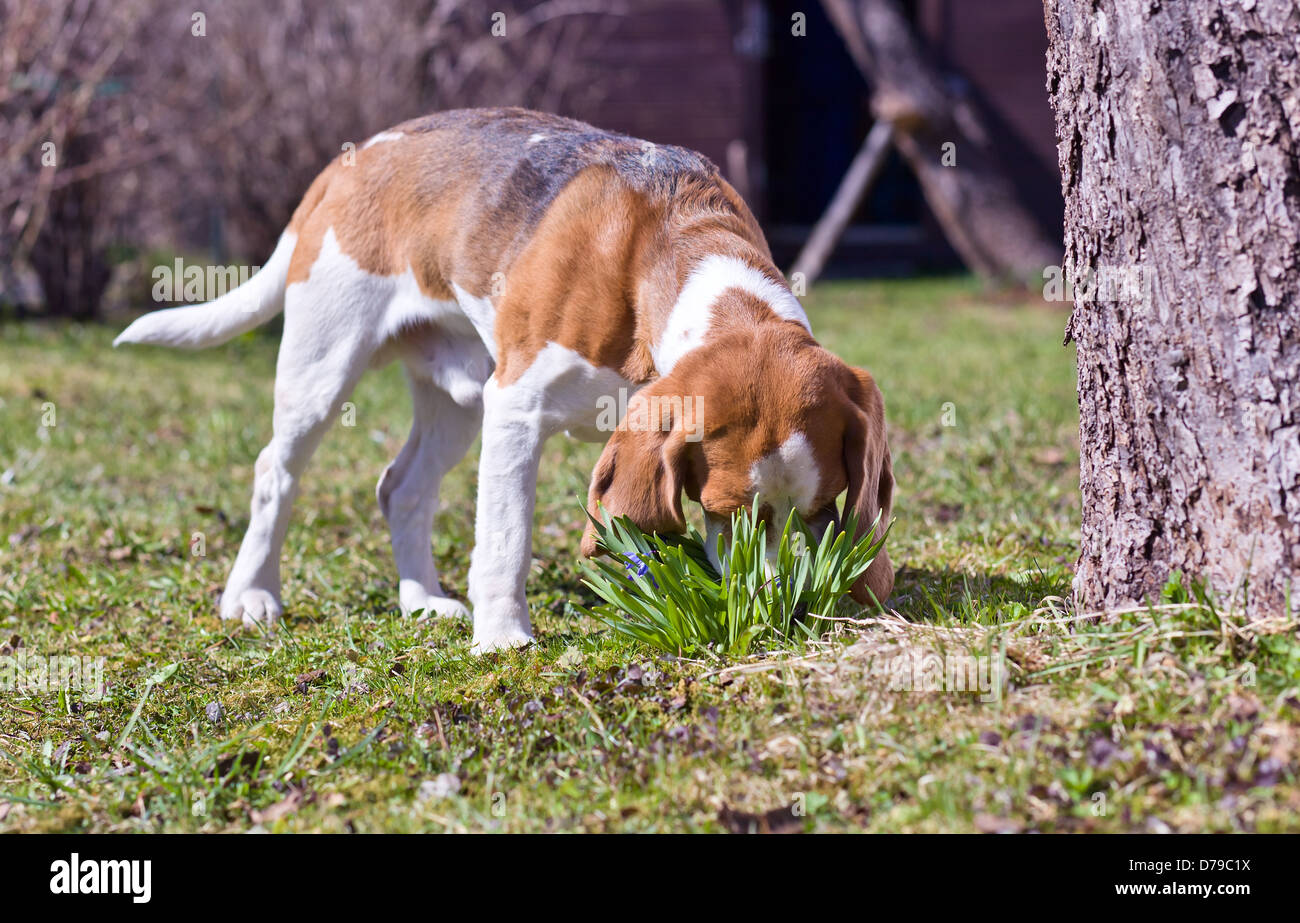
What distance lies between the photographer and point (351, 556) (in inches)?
193

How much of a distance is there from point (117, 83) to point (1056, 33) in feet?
27.4

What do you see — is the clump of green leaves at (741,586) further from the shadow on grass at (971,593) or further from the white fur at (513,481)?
the white fur at (513,481)

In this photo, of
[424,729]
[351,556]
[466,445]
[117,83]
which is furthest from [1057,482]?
[117,83]

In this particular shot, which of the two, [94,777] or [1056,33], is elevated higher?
[1056,33]

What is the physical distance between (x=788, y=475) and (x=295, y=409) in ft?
6.38

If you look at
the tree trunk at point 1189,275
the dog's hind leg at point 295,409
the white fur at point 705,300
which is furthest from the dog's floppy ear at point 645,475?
the dog's hind leg at point 295,409

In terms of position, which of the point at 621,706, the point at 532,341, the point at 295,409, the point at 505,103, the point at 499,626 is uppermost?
the point at 505,103

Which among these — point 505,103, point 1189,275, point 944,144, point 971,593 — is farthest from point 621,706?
point 944,144

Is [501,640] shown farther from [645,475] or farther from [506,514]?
[645,475]

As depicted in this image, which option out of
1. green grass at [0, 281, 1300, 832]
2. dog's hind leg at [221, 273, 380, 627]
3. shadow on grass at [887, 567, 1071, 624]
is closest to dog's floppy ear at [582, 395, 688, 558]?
green grass at [0, 281, 1300, 832]

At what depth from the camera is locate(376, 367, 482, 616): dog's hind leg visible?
434cm

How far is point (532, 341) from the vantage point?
11.8 feet

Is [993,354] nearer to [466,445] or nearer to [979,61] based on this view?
[466,445]

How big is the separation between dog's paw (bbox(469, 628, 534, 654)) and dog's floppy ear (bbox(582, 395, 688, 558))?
54 centimetres
